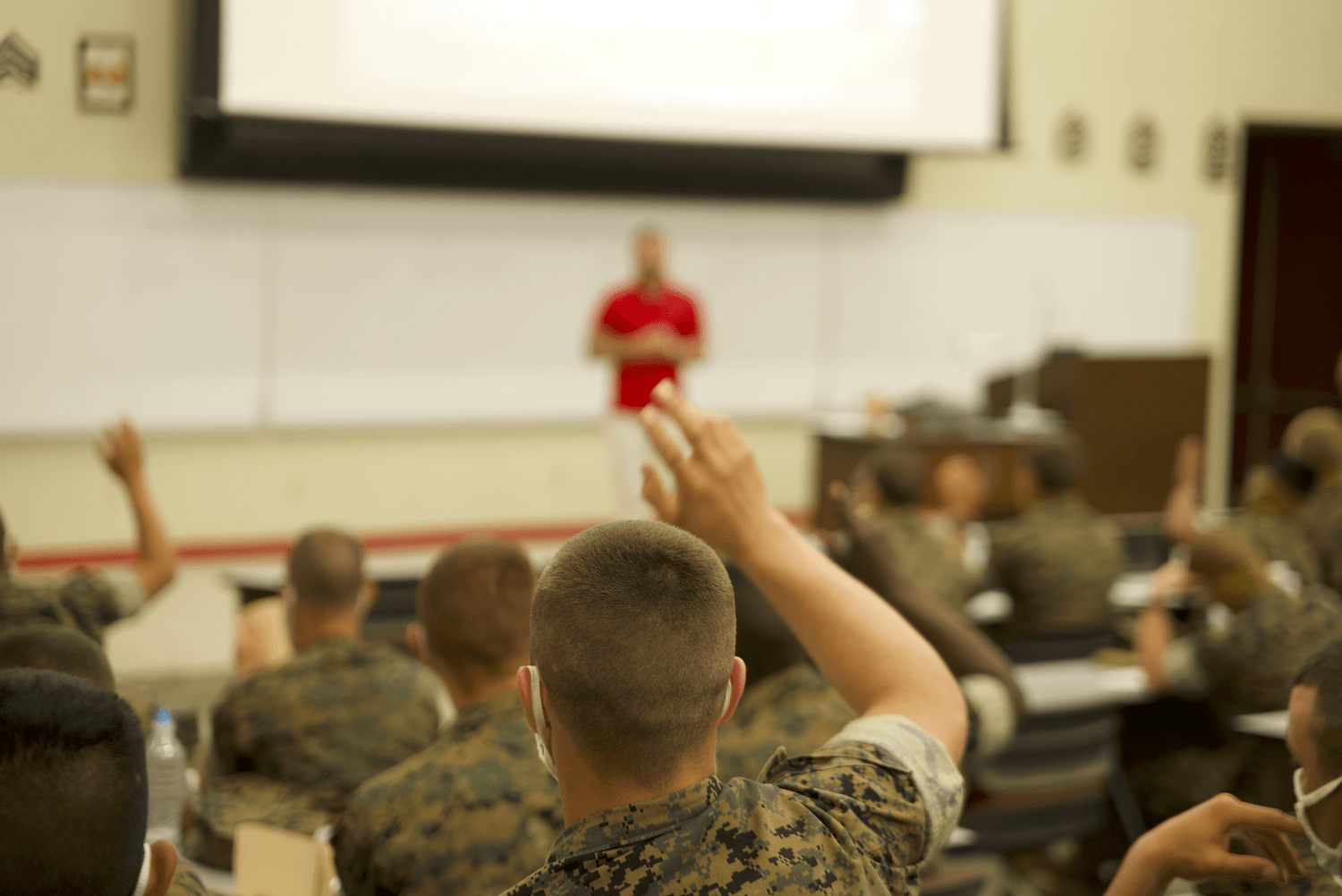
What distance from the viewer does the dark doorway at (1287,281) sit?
864cm

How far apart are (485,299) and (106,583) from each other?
4.34 metres

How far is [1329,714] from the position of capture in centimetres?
122

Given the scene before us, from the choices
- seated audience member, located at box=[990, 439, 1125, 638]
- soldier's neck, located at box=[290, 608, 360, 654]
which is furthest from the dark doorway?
soldier's neck, located at box=[290, 608, 360, 654]

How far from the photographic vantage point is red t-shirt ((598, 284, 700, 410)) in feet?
17.5

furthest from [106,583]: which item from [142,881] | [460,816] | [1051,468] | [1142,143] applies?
[1142,143]

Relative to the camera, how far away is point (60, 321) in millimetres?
5773

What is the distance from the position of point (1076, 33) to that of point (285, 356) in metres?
5.25

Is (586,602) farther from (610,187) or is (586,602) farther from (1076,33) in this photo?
(1076,33)

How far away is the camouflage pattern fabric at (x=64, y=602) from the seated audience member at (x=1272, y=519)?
99.3 inches

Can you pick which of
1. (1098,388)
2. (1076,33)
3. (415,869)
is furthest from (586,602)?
(1076,33)

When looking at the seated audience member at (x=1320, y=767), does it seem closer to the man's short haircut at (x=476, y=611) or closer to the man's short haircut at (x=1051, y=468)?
the man's short haircut at (x=476, y=611)

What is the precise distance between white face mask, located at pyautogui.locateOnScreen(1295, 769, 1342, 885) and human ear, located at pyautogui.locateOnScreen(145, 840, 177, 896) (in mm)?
1044

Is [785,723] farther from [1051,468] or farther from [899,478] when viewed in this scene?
[1051,468]

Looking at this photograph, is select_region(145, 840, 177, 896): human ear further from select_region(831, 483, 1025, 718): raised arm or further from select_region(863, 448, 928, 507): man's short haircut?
select_region(863, 448, 928, 507): man's short haircut
